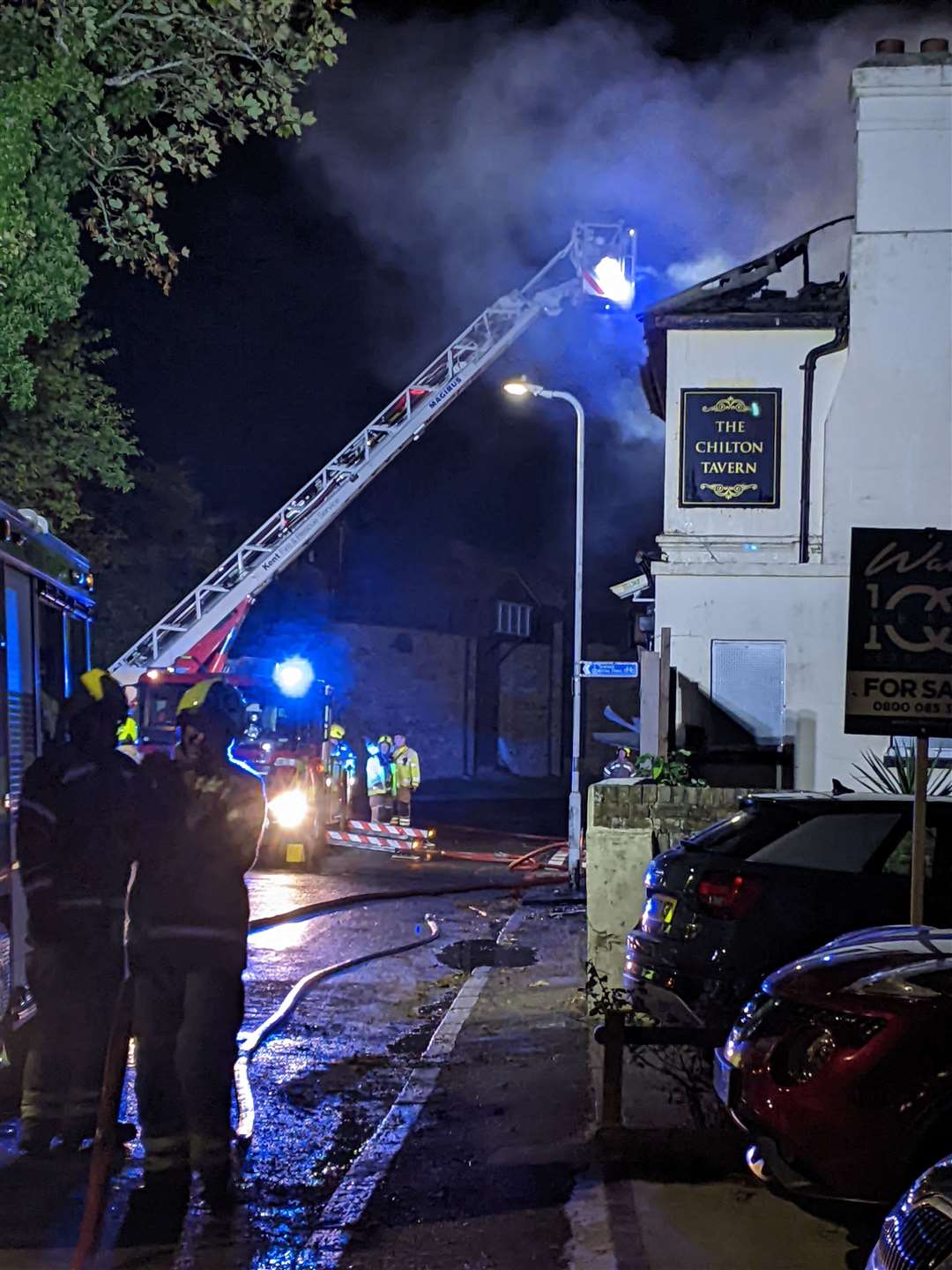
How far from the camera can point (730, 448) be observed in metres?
14.7

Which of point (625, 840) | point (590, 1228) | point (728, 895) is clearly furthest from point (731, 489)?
point (590, 1228)

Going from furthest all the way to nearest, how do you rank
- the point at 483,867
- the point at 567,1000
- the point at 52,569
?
the point at 483,867 < the point at 567,1000 < the point at 52,569

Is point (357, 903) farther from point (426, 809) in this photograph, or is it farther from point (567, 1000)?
point (426, 809)

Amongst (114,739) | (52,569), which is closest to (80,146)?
(52,569)

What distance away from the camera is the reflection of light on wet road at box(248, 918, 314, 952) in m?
11.3

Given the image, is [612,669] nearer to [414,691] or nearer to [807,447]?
[807,447]

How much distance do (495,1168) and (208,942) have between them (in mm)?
1561

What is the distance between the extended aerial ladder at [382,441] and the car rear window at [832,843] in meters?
13.4

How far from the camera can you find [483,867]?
1769 centimetres

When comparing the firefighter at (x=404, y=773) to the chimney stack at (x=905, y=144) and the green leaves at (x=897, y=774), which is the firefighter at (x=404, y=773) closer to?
the green leaves at (x=897, y=774)

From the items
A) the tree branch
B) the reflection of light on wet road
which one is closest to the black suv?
the reflection of light on wet road

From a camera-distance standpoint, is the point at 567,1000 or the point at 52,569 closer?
the point at 52,569

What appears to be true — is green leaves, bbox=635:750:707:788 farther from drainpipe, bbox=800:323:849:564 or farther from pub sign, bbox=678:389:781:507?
pub sign, bbox=678:389:781:507

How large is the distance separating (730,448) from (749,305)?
1.56 m
